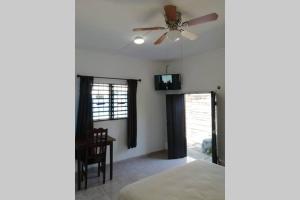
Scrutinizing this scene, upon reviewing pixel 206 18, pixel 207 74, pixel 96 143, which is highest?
pixel 206 18

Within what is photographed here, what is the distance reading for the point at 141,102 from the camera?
4582 millimetres

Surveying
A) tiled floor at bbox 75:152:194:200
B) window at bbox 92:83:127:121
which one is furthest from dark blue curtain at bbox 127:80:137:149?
tiled floor at bbox 75:152:194:200

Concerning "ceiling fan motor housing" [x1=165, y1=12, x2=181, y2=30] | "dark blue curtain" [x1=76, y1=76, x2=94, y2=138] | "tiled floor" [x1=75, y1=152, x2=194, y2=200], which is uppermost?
"ceiling fan motor housing" [x1=165, y1=12, x2=181, y2=30]

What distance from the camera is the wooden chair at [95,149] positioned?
3.04m

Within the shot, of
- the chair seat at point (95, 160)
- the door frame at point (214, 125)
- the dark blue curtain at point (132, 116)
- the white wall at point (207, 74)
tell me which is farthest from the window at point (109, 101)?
the door frame at point (214, 125)

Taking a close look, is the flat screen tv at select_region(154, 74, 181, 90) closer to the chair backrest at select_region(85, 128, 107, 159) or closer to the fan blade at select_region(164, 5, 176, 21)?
the chair backrest at select_region(85, 128, 107, 159)

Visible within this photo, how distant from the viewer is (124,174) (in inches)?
137

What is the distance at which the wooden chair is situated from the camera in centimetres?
304

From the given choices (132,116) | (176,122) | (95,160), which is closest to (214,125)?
(176,122)

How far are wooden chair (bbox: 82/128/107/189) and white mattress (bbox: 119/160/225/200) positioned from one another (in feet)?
4.45

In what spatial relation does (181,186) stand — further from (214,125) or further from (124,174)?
(214,125)

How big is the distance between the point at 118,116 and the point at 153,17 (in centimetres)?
249

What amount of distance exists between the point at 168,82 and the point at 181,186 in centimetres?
304
